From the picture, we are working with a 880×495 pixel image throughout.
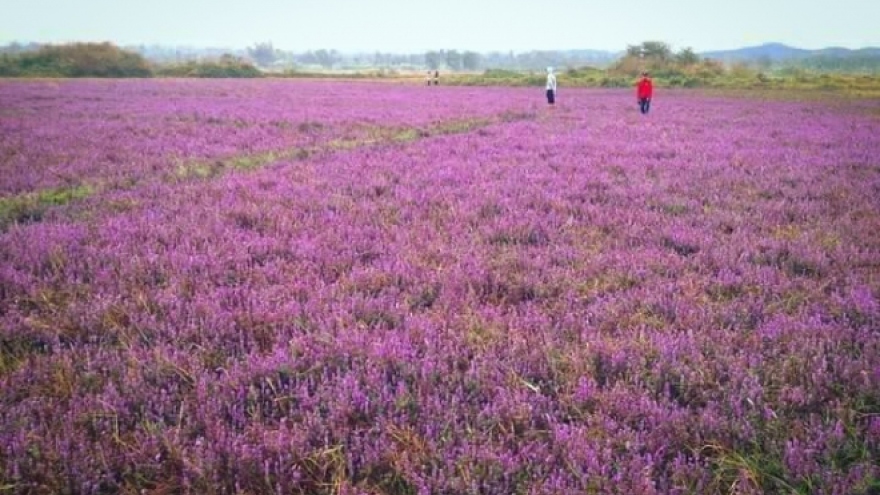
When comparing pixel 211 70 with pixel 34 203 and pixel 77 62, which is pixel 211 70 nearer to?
pixel 77 62

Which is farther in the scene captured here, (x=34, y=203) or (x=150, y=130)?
(x=150, y=130)

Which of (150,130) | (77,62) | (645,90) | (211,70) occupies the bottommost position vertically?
(150,130)

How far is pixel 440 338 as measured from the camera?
12.9ft

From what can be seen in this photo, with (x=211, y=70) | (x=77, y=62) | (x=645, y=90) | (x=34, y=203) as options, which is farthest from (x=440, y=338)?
(x=211, y=70)

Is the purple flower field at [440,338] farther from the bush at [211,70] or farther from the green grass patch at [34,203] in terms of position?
the bush at [211,70]

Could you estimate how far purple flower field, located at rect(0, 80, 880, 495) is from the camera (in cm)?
271

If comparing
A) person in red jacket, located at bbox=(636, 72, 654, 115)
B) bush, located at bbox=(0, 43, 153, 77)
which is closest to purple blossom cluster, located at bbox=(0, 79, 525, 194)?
person in red jacket, located at bbox=(636, 72, 654, 115)

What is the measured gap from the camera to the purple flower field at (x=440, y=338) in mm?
2711

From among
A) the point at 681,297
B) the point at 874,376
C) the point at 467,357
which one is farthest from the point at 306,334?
the point at 874,376

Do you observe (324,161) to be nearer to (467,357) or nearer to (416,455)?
(467,357)

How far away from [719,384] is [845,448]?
683mm

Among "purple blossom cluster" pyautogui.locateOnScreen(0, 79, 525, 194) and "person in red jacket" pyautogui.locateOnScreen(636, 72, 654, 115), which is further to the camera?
"person in red jacket" pyautogui.locateOnScreen(636, 72, 654, 115)

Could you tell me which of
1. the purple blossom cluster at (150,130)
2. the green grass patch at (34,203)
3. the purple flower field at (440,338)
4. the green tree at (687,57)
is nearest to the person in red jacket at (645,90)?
the purple blossom cluster at (150,130)

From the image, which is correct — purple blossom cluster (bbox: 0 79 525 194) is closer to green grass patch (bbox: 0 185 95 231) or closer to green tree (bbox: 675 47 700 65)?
green grass patch (bbox: 0 185 95 231)
